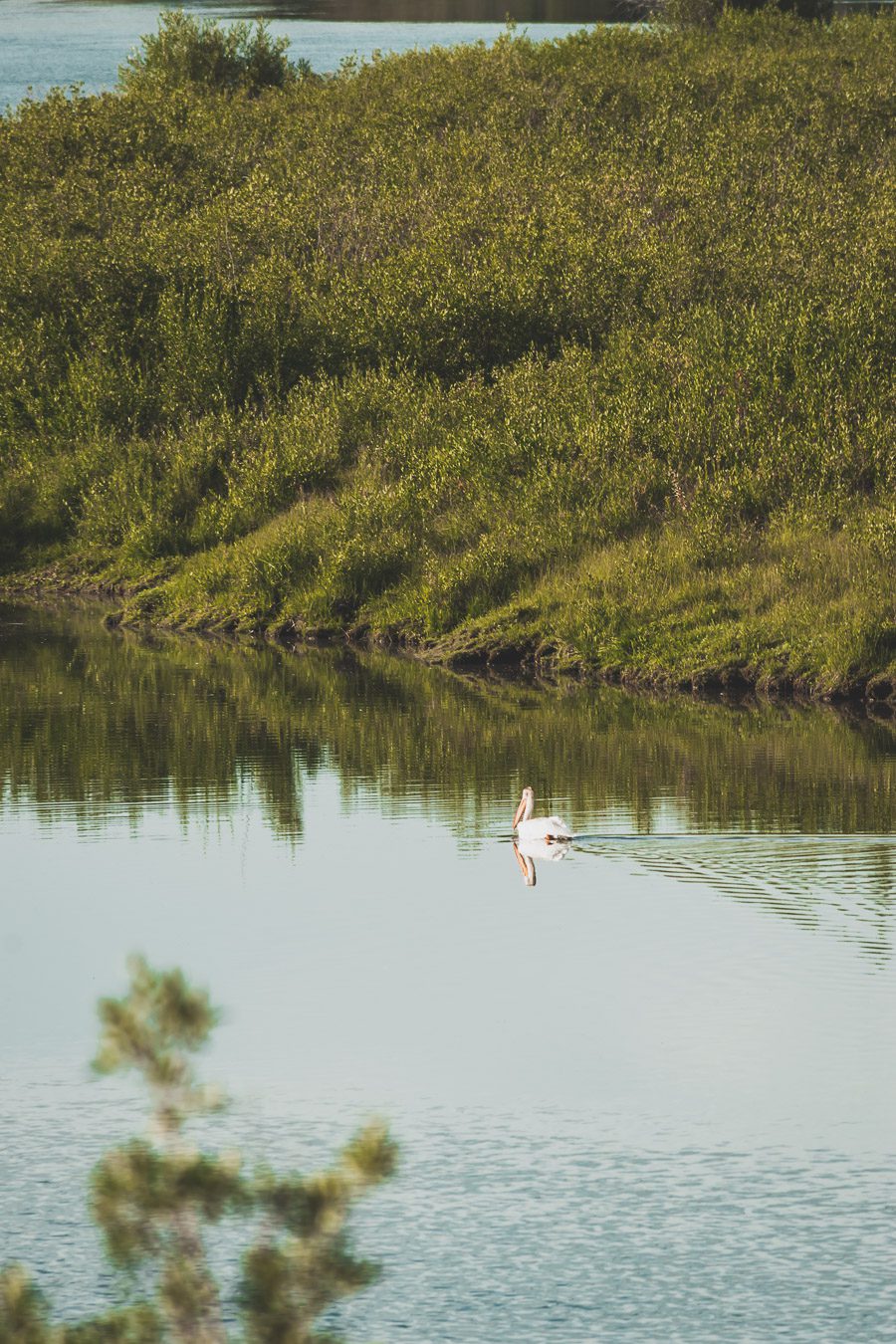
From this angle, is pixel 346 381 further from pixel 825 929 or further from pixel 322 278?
pixel 825 929

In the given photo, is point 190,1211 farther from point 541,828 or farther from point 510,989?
point 541,828

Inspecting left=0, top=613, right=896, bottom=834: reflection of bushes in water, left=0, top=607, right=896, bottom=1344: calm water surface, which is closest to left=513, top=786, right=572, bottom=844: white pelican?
left=0, top=607, right=896, bottom=1344: calm water surface

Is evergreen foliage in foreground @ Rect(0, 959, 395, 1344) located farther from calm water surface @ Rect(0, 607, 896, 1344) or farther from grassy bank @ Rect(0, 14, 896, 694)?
grassy bank @ Rect(0, 14, 896, 694)

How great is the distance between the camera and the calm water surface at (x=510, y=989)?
1207 cm

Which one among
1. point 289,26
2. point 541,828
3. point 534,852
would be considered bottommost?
point 534,852

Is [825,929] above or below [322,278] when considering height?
below

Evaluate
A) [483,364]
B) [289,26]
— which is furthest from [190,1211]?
[289,26]

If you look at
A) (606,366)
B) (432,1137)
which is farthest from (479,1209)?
(606,366)

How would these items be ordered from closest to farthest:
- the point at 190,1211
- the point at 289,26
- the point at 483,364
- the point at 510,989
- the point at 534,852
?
the point at 190,1211 → the point at 510,989 → the point at 534,852 → the point at 483,364 → the point at 289,26

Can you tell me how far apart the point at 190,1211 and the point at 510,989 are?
434 inches

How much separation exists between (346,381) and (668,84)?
26211 mm

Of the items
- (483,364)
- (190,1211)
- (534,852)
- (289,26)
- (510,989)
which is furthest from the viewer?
(289,26)

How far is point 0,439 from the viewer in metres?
51.6

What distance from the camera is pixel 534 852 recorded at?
21297 mm
